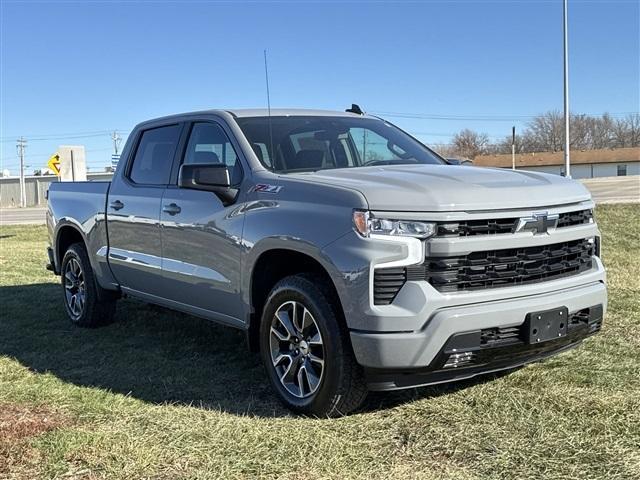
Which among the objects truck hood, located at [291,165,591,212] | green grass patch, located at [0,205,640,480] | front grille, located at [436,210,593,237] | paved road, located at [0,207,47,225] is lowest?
green grass patch, located at [0,205,640,480]

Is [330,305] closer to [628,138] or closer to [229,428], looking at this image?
[229,428]

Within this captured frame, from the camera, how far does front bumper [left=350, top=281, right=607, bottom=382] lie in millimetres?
3506

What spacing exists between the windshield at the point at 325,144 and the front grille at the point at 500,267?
4.68 ft

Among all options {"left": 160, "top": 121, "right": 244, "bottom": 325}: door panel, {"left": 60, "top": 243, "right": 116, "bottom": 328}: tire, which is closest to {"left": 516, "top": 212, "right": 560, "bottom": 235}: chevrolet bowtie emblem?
{"left": 160, "top": 121, "right": 244, "bottom": 325}: door panel

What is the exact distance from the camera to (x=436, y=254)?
139 inches

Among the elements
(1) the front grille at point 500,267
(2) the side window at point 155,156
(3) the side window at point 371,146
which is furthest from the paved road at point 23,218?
(1) the front grille at point 500,267

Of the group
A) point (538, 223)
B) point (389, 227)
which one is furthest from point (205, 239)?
point (538, 223)

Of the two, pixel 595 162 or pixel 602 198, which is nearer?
pixel 602 198

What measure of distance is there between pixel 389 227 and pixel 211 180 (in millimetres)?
1403

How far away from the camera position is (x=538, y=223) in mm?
3805

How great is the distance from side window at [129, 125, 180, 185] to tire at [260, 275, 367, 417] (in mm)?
1842

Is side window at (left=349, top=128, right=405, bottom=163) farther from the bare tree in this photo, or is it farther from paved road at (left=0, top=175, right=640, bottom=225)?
the bare tree

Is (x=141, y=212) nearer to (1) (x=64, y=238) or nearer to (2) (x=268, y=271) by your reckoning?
(2) (x=268, y=271)

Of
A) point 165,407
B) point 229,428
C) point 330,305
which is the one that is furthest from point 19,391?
point 330,305
